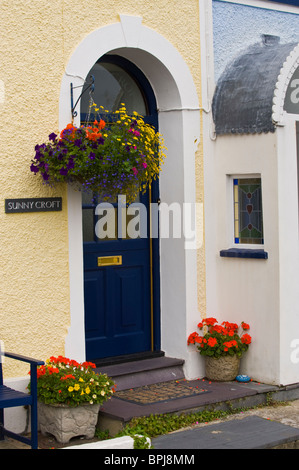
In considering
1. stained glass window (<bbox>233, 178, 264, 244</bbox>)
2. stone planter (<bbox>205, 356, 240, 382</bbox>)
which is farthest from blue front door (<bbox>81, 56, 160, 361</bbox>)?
stained glass window (<bbox>233, 178, 264, 244</bbox>)

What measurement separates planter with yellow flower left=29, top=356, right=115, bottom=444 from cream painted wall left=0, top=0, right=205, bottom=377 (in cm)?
38

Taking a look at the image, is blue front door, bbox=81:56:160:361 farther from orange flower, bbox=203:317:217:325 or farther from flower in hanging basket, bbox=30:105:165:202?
flower in hanging basket, bbox=30:105:165:202

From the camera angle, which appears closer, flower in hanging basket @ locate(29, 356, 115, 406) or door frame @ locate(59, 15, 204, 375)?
flower in hanging basket @ locate(29, 356, 115, 406)

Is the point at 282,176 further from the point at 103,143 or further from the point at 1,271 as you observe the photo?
the point at 1,271

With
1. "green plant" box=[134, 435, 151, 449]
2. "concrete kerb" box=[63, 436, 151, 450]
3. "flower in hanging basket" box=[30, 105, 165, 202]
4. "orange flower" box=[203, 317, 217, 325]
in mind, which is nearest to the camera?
"concrete kerb" box=[63, 436, 151, 450]

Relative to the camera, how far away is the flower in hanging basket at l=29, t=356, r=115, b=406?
5.88 m

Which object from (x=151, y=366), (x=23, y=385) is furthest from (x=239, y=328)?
(x=23, y=385)

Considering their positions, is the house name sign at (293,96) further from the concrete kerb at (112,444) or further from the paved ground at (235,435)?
the concrete kerb at (112,444)

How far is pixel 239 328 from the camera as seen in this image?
7.55 m

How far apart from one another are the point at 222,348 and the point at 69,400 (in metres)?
1.88

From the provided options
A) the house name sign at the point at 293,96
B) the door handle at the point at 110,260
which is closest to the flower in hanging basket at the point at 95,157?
the door handle at the point at 110,260

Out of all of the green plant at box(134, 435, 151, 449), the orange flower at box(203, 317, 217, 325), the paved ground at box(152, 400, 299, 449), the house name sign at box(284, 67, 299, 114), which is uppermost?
the house name sign at box(284, 67, 299, 114)
